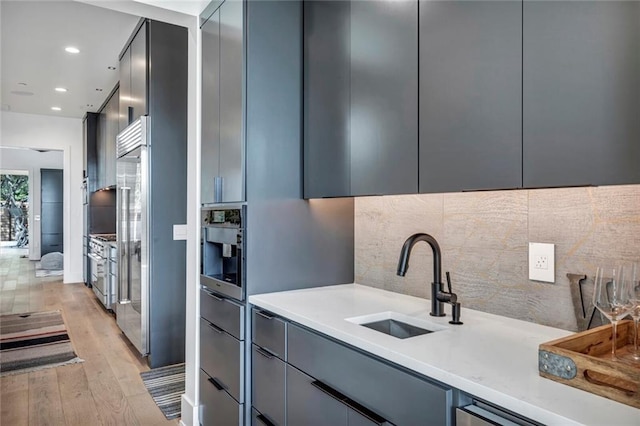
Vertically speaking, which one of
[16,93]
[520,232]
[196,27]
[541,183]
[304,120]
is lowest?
[520,232]

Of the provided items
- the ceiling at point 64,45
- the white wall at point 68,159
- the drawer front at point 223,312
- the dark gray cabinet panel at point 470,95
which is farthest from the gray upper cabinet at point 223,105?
the white wall at point 68,159

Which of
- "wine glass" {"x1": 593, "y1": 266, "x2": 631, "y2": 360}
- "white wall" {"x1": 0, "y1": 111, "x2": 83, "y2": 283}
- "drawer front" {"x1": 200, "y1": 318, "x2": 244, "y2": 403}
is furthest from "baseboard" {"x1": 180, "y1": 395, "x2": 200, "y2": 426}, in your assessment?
"white wall" {"x1": 0, "y1": 111, "x2": 83, "y2": 283}

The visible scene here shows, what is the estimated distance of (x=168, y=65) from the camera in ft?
11.3

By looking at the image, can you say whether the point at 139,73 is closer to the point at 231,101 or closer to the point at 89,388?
the point at 231,101

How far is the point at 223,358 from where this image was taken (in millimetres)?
2117

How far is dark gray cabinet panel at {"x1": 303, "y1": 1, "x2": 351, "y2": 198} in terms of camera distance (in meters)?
1.86

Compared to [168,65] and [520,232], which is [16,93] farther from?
[520,232]

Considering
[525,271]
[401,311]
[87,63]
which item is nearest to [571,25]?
[525,271]

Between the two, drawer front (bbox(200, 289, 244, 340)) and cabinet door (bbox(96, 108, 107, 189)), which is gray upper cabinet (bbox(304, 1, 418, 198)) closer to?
drawer front (bbox(200, 289, 244, 340))

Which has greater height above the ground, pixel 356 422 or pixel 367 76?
pixel 367 76

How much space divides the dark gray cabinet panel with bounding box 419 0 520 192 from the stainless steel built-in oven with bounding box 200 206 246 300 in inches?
37.7

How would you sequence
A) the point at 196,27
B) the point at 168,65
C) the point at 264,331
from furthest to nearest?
the point at 168,65
the point at 196,27
the point at 264,331

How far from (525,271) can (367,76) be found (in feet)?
3.15

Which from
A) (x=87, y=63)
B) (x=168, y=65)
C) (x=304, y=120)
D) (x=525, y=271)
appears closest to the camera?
(x=525, y=271)
